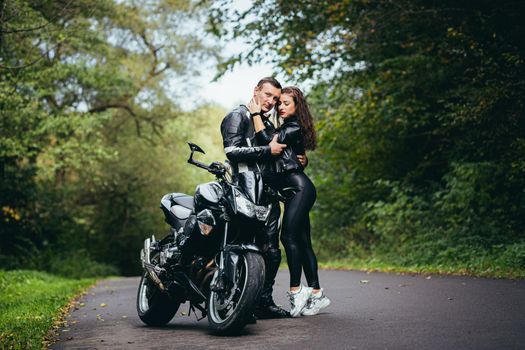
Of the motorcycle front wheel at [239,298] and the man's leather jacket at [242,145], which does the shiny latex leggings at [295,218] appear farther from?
the motorcycle front wheel at [239,298]

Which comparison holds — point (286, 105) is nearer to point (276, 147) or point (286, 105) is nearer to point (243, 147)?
point (276, 147)

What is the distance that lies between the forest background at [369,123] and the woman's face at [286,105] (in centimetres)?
392

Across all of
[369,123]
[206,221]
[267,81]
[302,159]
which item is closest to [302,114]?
[302,159]

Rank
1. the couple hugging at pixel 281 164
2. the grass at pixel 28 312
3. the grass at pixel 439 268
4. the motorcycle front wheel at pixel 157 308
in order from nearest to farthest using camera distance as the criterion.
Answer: the grass at pixel 28 312, the couple hugging at pixel 281 164, the motorcycle front wheel at pixel 157 308, the grass at pixel 439 268

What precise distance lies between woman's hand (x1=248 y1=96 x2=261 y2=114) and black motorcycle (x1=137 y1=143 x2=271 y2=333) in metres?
0.86

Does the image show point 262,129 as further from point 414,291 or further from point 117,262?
point 117,262

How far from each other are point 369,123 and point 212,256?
10541mm

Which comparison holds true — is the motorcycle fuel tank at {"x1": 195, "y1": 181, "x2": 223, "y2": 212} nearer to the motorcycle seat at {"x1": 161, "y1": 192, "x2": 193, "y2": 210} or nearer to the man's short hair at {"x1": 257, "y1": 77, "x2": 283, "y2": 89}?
the motorcycle seat at {"x1": 161, "y1": 192, "x2": 193, "y2": 210}

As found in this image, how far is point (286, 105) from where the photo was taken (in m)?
7.27

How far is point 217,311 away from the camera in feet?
19.6

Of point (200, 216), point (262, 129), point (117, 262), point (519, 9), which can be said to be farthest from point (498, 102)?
point (117, 262)

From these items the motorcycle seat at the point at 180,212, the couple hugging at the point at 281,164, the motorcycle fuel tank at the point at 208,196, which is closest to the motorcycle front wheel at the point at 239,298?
the motorcycle fuel tank at the point at 208,196

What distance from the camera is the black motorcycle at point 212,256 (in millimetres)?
5758

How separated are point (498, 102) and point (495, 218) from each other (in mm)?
2521
